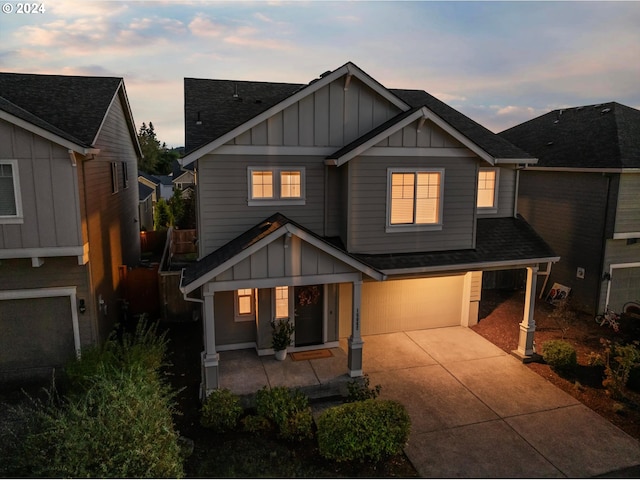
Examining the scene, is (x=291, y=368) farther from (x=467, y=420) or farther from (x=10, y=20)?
(x=10, y=20)

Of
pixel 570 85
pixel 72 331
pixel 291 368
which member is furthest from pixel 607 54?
pixel 72 331

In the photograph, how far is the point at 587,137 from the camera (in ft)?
52.6

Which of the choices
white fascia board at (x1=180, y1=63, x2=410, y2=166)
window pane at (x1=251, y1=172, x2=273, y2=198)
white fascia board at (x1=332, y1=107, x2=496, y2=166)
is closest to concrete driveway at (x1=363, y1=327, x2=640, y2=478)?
window pane at (x1=251, y1=172, x2=273, y2=198)

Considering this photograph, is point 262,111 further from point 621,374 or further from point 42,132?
point 621,374

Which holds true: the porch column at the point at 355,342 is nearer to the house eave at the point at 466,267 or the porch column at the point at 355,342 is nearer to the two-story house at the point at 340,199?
the two-story house at the point at 340,199

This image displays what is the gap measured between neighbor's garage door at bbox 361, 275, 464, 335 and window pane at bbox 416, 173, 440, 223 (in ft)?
8.14

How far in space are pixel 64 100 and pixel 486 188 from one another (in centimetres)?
1228

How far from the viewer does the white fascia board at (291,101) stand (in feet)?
32.3

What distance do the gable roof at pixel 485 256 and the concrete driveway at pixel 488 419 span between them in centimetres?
251

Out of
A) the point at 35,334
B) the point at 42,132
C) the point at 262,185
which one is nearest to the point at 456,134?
the point at 262,185

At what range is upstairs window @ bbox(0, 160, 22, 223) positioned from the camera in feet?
28.2

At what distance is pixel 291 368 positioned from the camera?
10.2 meters

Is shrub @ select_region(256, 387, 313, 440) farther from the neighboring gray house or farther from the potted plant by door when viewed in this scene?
the neighboring gray house

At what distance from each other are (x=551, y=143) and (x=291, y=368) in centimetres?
1436
